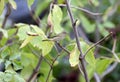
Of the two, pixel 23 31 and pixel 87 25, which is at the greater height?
pixel 23 31

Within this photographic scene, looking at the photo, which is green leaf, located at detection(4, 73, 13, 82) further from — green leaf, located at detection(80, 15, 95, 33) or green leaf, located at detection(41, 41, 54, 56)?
green leaf, located at detection(80, 15, 95, 33)

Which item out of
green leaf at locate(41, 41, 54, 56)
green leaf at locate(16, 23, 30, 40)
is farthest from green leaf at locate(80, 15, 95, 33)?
green leaf at locate(41, 41, 54, 56)

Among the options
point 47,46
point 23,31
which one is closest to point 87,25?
point 23,31

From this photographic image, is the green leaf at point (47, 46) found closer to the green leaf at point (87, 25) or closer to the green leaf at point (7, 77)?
the green leaf at point (7, 77)

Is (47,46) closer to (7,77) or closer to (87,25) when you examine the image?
(7,77)

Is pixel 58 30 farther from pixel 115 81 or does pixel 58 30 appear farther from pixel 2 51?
pixel 115 81

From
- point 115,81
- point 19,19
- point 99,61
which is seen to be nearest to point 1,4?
point 99,61

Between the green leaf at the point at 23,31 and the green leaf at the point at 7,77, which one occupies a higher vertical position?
the green leaf at the point at 23,31

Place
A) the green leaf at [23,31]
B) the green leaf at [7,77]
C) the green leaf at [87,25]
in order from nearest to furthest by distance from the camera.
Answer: the green leaf at [7,77], the green leaf at [23,31], the green leaf at [87,25]

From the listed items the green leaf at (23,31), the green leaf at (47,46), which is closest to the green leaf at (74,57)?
the green leaf at (47,46)

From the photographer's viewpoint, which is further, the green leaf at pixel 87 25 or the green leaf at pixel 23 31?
the green leaf at pixel 87 25

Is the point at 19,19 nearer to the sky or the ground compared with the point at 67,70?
nearer to the sky
